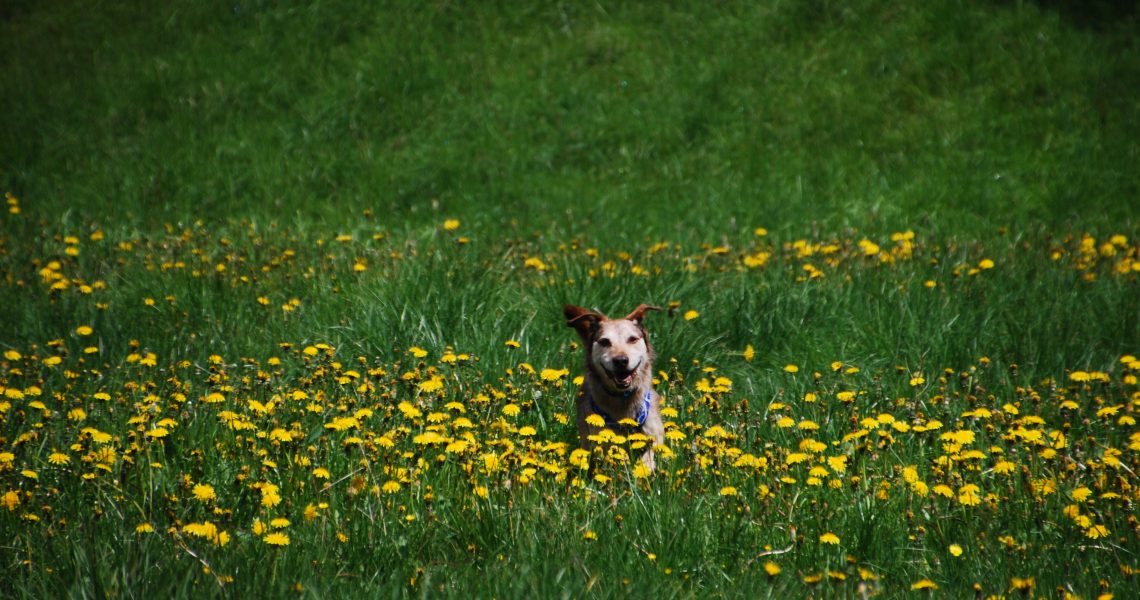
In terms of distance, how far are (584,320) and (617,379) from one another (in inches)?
19.5

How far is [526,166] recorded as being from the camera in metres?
12.8

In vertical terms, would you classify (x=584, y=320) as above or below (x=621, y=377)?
above

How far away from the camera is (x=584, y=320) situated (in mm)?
5371

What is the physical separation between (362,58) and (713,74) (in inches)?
203

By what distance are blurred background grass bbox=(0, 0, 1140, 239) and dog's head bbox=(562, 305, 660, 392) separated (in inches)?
175

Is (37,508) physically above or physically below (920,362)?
above

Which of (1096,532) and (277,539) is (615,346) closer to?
(277,539)

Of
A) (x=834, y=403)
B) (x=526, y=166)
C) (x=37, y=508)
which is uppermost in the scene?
(x=37, y=508)

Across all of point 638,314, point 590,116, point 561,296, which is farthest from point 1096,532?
point 590,116

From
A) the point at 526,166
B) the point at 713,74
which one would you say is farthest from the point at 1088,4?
the point at 526,166

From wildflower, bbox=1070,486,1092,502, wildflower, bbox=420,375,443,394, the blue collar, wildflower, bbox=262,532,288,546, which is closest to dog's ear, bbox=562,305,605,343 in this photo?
the blue collar

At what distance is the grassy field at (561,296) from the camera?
3656 mm

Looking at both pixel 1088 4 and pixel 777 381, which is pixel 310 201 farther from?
pixel 1088 4

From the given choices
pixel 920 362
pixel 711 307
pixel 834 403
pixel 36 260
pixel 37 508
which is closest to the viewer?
pixel 37 508
